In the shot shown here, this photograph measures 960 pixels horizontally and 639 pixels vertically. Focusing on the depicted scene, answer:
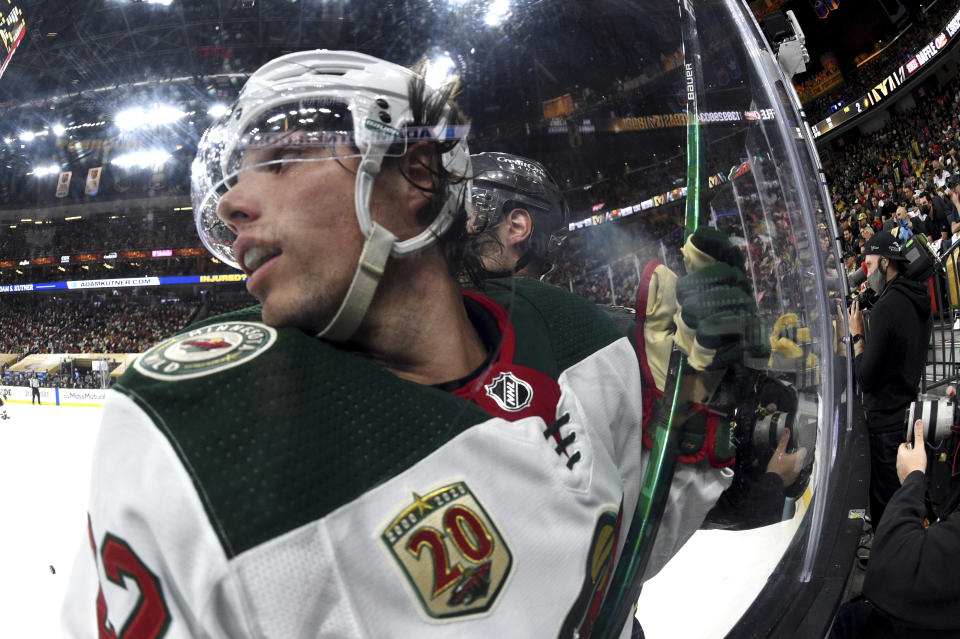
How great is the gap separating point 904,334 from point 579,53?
276 cm

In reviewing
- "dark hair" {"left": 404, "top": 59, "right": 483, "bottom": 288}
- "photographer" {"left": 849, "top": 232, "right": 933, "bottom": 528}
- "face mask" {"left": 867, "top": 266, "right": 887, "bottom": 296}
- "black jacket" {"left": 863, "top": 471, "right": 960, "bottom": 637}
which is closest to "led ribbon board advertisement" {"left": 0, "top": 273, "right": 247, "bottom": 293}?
"dark hair" {"left": 404, "top": 59, "right": 483, "bottom": 288}

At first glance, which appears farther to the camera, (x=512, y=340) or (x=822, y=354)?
(x=822, y=354)

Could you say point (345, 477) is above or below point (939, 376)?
above

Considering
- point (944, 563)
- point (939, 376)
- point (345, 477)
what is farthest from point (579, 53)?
point (939, 376)

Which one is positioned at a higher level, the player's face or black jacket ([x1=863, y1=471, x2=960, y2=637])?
the player's face

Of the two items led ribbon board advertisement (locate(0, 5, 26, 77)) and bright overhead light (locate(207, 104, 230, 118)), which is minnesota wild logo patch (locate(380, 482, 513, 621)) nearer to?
bright overhead light (locate(207, 104, 230, 118))

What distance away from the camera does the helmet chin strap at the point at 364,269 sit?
450 mm

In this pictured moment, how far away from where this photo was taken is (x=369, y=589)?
0.42 m

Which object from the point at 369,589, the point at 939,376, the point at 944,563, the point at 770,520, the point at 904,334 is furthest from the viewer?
the point at 939,376

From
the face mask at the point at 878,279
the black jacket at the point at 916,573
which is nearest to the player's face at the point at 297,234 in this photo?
the black jacket at the point at 916,573

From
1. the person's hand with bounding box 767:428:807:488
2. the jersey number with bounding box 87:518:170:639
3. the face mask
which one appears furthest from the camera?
the face mask

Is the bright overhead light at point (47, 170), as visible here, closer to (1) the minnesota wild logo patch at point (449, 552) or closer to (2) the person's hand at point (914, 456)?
(1) the minnesota wild logo patch at point (449, 552)

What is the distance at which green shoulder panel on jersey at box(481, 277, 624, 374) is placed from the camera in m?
0.55

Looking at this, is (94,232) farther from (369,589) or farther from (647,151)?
(647,151)
